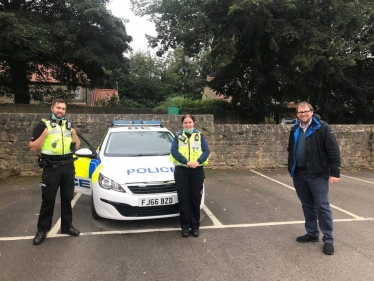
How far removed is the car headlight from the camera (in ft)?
14.8

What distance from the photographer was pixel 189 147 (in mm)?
4426

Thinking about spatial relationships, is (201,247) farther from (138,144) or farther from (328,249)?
(138,144)

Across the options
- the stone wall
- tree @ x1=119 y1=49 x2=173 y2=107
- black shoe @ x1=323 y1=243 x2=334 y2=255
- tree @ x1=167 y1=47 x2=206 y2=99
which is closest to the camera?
black shoe @ x1=323 y1=243 x2=334 y2=255

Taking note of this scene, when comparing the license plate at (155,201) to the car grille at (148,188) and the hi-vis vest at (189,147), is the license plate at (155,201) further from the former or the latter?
the hi-vis vest at (189,147)

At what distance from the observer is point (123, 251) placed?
4.01m

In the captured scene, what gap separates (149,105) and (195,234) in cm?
→ 2930

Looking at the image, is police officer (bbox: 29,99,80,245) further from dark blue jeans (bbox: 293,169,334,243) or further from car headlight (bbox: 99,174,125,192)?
dark blue jeans (bbox: 293,169,334,243)

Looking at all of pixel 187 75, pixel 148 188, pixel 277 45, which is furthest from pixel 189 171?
pixel 187 75

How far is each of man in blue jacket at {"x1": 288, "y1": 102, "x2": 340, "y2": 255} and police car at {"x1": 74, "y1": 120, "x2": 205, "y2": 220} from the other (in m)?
1.66

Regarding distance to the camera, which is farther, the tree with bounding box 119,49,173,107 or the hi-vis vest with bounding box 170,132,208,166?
the tree with bounding box 119,49,173,107

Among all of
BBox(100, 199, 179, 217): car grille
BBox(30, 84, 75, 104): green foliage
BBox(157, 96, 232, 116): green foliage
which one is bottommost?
Answer: BBox(100, 199, 179, 217): car grille

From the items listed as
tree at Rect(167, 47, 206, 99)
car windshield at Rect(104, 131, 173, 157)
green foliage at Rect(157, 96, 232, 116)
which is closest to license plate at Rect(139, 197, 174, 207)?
car windshield at Rect(104, 131, 173, 157)

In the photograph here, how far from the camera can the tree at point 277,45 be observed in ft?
48.0

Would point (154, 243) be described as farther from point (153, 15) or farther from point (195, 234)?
point (153, 15)
